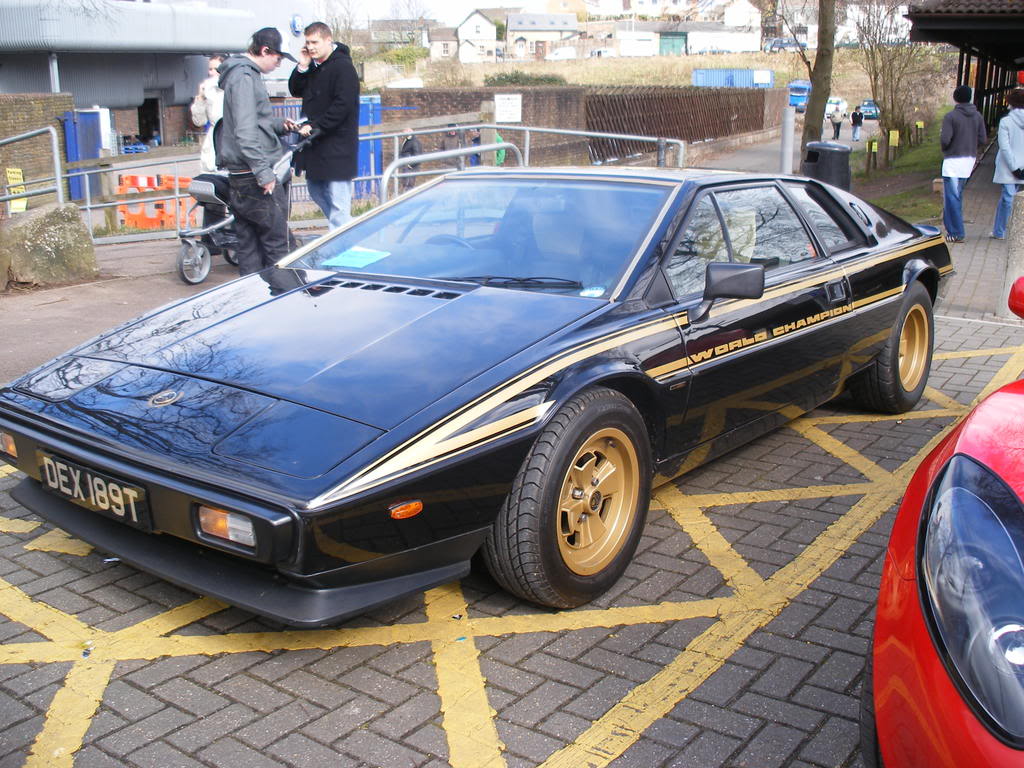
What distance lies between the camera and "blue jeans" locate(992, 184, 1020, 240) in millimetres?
12352

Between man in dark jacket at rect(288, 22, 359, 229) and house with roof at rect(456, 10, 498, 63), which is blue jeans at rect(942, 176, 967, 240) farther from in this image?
house with roof at rect(456, 10, 498, 63)

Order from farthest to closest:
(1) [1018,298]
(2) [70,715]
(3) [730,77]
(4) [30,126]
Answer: (3) [730,77], (4) [30,126], (1) [1018,298], (2) [70,715]

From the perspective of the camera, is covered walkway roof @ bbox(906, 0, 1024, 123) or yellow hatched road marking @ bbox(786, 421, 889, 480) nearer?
yellow hatched road marking @ bbox(786, 421, 889, 480)

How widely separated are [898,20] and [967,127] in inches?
645

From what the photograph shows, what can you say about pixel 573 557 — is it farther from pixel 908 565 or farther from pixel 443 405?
pixel 908 565

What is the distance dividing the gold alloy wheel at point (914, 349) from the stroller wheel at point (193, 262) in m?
5.84

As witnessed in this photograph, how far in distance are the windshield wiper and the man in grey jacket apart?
3.19 meters

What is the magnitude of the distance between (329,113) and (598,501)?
5004 millimetres

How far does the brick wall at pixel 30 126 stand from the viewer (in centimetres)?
1909

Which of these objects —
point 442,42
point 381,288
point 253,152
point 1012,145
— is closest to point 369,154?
point 1012,145

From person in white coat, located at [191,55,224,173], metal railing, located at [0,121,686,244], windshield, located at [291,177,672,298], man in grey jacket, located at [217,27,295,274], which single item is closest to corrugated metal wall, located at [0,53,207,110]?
metal railing, located at [0,121,686,244]

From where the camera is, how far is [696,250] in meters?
4.29

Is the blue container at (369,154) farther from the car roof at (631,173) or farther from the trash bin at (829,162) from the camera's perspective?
the car roof at (631,173)

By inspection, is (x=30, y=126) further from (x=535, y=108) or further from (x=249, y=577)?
(x=249, y=577)
